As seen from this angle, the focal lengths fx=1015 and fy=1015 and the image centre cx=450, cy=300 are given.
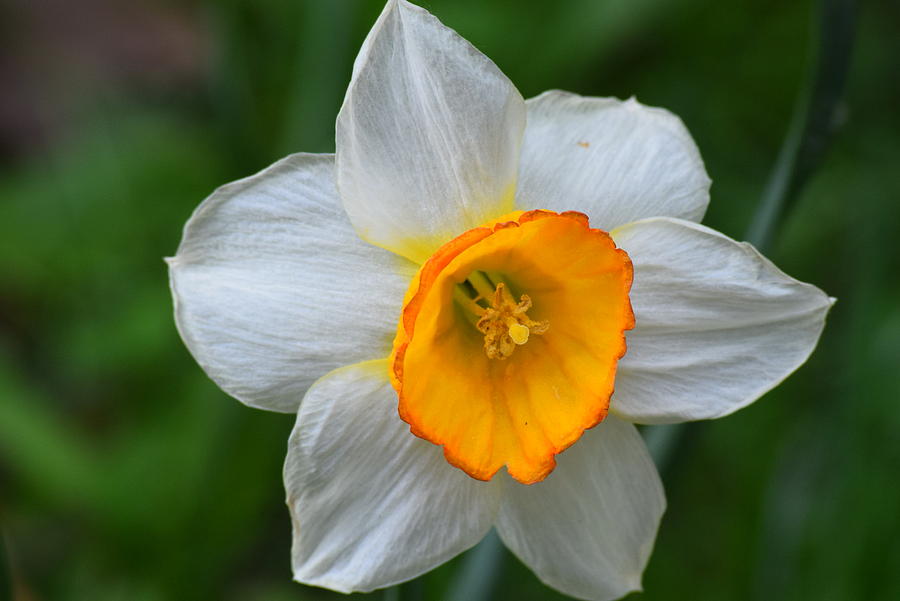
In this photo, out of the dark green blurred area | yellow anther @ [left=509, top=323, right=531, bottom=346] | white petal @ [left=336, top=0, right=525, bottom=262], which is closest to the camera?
white petal @ [left=336, top=0, right=525, bottom=262]

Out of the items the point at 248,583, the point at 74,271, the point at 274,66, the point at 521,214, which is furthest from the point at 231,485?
the point at 521,214

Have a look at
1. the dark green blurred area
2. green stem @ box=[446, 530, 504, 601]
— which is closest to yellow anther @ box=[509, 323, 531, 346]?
green stem @ box=[446, 530, 504, 601]

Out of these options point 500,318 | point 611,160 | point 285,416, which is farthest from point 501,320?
point 285,416

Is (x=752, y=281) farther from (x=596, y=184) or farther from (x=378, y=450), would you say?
(x=378, y=450)

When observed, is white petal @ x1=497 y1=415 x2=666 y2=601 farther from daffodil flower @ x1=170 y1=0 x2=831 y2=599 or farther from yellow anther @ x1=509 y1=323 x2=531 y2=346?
yellow anther @ x1=509 y1=323 x2=531 y2=346

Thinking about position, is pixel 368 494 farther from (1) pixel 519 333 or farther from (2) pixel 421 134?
(2) pixel 421 134

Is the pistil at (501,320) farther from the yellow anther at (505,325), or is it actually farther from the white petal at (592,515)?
the white petal at (592,515)
